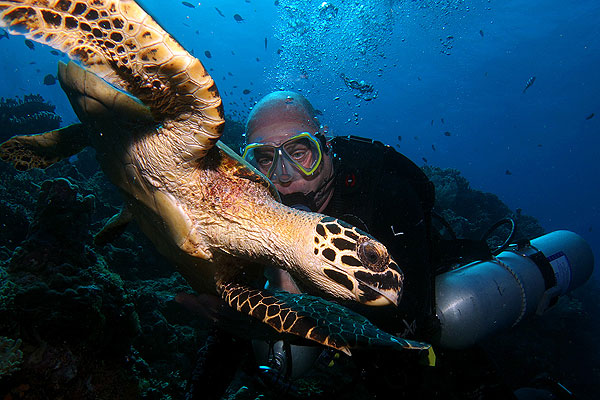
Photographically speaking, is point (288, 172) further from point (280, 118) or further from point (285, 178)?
point (280, 118)

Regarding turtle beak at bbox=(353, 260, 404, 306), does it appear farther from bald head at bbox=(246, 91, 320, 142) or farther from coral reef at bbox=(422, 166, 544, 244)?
coral reef at bbox=(422, 166, 544, 244)

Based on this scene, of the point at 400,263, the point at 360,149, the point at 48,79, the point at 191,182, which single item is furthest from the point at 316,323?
the point at 48,79

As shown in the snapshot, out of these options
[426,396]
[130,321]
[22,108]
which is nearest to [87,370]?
[130,321]

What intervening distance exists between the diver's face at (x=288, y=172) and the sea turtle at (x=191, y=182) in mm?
699

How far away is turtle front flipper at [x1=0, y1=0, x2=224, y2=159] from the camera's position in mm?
1213

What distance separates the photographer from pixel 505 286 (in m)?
2.70

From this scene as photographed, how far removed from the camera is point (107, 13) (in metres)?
1.22

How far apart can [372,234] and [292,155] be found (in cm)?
111

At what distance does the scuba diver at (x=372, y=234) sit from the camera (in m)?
2.06

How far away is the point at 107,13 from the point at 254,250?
1370mm

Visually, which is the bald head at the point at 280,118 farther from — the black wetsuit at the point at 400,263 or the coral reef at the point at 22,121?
the coral reef at the point at 22,121

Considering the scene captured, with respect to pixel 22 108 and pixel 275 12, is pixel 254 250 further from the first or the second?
pixel 275 12

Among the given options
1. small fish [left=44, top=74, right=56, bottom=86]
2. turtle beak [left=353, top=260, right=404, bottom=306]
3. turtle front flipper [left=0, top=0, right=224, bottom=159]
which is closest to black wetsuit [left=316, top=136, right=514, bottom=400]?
turtle beak [left=353, top=260, right=404, bottom=306]

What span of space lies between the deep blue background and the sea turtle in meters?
13.7
